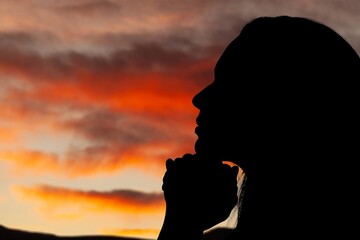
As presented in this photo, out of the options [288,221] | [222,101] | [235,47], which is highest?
[235,47]

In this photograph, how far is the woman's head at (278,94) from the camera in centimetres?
452

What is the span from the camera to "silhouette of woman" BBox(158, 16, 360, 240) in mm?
4406

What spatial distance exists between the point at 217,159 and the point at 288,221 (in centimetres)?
69

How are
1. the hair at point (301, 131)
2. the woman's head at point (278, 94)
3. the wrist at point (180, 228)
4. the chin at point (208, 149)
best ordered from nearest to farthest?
the hair at point (301, 131)
the woman's head at point (278, 94)
the chin at point (208, 149)
the wrist at point (180, 228)

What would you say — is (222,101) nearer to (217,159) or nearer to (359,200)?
(217,159)

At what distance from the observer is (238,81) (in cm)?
482

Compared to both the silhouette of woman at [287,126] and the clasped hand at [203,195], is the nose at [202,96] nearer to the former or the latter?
the silhouette of woman at [287,126]

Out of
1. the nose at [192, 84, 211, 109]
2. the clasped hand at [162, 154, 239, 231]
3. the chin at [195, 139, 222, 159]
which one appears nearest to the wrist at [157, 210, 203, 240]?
the clasped hand at [162, 154, 239, 231]

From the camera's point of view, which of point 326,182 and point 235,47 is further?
point 235,47

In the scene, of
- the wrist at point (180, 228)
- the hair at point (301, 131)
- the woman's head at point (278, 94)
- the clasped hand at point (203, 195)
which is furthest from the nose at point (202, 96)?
the wrist at point (180, 228)

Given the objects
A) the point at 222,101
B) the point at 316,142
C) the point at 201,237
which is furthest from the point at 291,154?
the point at 201,237

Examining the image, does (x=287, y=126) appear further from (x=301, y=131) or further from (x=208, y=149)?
(x=208, y=149)

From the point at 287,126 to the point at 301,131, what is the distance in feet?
0.28

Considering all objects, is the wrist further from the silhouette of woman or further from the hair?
the hair
